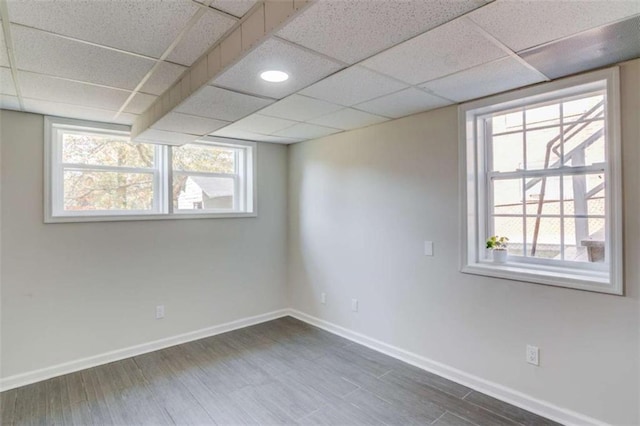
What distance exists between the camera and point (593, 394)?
2.20m

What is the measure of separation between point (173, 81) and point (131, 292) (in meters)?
2.22

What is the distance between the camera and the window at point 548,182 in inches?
85.3

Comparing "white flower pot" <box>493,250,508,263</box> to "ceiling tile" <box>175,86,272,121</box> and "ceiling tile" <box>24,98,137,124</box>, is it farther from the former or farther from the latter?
"ceiling tile" <box>24,98,137,124</box>

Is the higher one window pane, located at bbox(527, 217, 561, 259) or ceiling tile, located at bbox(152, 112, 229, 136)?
ceiling tile, located at bbox(152, 112, 229, 136)

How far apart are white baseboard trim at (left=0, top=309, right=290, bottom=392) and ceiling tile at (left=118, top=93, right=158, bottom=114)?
90.5 inches

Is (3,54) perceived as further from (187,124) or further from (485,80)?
(485,80)

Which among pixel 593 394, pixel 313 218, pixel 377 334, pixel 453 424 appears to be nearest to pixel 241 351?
pixel 377 334

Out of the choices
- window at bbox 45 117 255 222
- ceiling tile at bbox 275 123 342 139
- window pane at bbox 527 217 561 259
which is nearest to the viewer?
window pane at bbox 527 217 561 259

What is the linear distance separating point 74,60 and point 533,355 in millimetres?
3534

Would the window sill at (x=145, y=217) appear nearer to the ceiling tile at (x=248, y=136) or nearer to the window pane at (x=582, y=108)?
the ceiling tile at (x=248, y=136)

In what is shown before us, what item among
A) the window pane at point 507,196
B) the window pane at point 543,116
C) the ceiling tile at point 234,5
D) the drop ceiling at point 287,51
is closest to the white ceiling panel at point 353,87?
the drop ceiling at point 287,51

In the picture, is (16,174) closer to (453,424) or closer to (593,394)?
(453,424)

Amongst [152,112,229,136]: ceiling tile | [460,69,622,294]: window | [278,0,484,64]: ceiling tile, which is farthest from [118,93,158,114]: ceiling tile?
[460,69,622,294]: window

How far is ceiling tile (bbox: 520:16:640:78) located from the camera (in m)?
1.70
